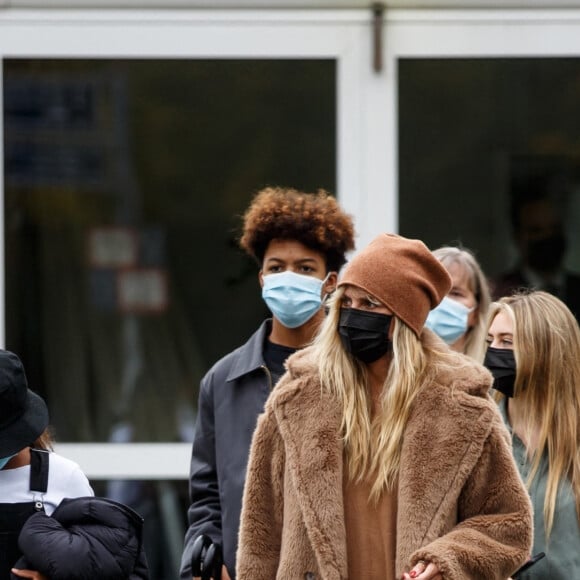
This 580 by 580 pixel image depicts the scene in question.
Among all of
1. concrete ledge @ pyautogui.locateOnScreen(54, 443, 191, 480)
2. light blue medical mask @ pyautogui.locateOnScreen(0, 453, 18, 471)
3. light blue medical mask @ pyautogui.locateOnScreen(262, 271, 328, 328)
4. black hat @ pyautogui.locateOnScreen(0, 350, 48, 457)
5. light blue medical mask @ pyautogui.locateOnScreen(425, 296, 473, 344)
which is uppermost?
light blue medical mask @ pyautogui.locateOnScreen(262, 271, 328, 328)

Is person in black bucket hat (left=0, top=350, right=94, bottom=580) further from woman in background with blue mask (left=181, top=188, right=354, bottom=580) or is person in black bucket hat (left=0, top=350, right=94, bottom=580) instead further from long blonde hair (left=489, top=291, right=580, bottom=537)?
long blonde hair (left=489, top=291, right=580, bottom=537)

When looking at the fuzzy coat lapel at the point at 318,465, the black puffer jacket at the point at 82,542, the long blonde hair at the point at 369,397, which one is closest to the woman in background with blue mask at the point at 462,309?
the long blonde hair at the point at 369,397

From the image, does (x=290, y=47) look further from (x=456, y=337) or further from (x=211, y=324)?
(x=456, y=337)

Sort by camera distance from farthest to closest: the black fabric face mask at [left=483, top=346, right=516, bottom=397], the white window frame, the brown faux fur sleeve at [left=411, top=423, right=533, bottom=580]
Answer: the white window frame, the black fabric face mask at [left=483, top=346, right=516, bottom=397], the brown faux fur sleeve at [left=411, top=423, right=533, bottom=580]

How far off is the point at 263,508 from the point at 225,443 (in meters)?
0.72

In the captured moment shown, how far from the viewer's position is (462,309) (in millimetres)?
4859

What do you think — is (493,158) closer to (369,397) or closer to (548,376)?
(548,376)

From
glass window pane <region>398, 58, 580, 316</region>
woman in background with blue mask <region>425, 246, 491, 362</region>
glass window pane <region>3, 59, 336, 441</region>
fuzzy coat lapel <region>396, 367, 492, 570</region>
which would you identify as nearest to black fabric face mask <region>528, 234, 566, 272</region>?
glass window pane <region>398, 58, 580, 316</region>

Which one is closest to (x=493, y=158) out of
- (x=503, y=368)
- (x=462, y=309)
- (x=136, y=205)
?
(x=462, y=309)

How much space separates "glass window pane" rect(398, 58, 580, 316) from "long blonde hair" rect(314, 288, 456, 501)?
287cm

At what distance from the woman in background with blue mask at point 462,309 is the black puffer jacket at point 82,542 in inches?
68.2

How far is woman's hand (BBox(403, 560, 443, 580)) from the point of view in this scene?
120 inches

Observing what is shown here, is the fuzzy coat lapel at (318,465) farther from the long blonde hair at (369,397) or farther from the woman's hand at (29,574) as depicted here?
the woman's hand at (29,574)

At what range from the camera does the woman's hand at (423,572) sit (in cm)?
305
